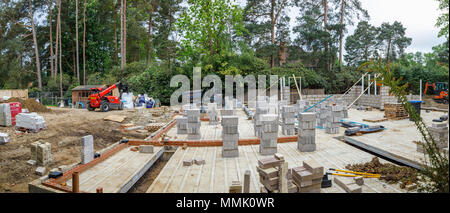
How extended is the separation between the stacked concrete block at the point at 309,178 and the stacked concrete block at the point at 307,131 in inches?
93.9

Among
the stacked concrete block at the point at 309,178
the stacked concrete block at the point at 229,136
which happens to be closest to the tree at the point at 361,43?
the stacked concrete block at the point at 229,136

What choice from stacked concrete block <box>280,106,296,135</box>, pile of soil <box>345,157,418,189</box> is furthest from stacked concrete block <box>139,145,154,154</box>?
pile of soil <box>345,157,418,189</box>

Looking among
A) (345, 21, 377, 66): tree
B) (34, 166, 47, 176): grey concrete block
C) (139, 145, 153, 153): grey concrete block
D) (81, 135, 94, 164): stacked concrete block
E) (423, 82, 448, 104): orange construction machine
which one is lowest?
(34, 166, 47, 176): grey concrete block

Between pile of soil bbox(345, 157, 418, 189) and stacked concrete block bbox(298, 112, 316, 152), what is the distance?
4.18 feet

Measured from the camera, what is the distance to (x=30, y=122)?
7.44m

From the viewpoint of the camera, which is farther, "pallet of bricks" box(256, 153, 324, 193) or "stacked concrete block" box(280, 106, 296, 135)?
"stacked concrete block" box(280, 106, 296, 135)

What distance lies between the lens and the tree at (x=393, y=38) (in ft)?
68.8

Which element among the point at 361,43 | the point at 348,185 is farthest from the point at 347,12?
the point at 348,185

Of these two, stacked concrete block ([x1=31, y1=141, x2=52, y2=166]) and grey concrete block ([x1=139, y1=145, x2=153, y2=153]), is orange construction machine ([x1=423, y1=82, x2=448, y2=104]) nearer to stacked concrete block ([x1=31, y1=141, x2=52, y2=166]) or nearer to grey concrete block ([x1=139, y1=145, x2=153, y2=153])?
grey concrete block ([x1=139, y1=145, x2=153, y2=153])

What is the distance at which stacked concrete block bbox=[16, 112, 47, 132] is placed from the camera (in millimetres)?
7410

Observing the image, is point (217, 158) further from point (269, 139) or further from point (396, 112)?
point (396, 112)

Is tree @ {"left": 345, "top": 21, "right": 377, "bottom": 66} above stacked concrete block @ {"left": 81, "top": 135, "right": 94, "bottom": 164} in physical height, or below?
above
